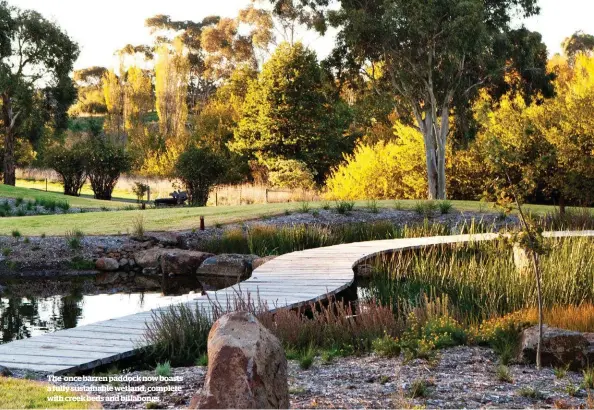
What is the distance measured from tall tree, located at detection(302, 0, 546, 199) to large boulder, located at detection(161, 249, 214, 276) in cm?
1026

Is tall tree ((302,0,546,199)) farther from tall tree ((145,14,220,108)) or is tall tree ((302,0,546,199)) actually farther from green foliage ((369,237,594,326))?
tall tree ((145,14,220,108))

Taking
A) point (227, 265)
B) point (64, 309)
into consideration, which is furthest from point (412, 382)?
point (227, 265)

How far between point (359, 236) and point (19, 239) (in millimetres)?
6488

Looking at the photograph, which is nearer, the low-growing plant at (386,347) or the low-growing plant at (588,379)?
the low-growing plant at (588,379)

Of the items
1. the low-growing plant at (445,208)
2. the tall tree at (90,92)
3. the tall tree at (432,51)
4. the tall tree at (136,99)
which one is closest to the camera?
the low-growing plant at (445,208)

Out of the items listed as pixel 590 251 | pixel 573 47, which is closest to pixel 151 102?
pixel 573 47

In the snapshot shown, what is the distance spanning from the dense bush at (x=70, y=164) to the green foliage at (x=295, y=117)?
7017 mm

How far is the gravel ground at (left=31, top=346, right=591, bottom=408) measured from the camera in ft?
14.8

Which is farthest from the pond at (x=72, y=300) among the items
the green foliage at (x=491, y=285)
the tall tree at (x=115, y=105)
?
the tall tree at (x=115, y=105)

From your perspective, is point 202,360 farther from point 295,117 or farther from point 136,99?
point 136,99

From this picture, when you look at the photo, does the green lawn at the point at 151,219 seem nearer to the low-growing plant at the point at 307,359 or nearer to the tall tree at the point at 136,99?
the low-growing plant at the point at 307,359

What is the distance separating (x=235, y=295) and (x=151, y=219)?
9793 millimetres

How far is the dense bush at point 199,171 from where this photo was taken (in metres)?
24.9

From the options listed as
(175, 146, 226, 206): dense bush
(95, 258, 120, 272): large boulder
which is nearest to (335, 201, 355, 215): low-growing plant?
(95, 258, 120, 272): large boulder
